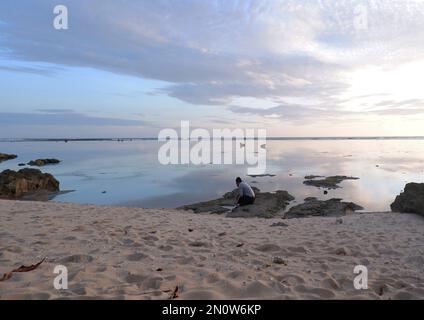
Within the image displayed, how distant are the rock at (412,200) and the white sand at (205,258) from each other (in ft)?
8.35

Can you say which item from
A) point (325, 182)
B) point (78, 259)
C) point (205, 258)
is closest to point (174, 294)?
point (205, 258)

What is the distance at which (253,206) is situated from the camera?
14.3 meters

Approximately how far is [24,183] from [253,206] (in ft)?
47.6

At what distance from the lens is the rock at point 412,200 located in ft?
35.9

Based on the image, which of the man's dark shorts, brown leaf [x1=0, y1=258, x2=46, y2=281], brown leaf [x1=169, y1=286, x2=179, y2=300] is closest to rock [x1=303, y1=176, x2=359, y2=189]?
the man's dark shorts

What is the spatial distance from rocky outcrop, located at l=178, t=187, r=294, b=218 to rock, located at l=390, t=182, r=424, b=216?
4.57 meters

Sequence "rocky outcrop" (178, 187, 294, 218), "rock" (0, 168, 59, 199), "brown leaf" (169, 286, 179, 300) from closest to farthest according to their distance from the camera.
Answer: "brown leaf" (169, 286, 179, 300)
"rocky outcrop" (178, 187, 294, 218)
"rock" (0, 168, 59, 199)

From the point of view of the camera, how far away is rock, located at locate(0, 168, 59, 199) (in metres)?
19.1

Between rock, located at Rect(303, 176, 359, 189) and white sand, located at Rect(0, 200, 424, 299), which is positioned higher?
white sand, located at Rect(0, 200, 424, 299)

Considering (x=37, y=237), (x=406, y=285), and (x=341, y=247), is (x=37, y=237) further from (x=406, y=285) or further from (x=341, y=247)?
(x=406, y=285)

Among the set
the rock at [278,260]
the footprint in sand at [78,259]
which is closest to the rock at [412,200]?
the rock at [278,260]

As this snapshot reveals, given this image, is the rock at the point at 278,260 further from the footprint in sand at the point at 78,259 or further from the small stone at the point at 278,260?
the footprint in sand at the point at 78,259

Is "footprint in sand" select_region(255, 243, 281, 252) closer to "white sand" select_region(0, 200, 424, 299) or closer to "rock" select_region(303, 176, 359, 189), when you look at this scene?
"white sand" select_region(0, 200, 424, 299)
